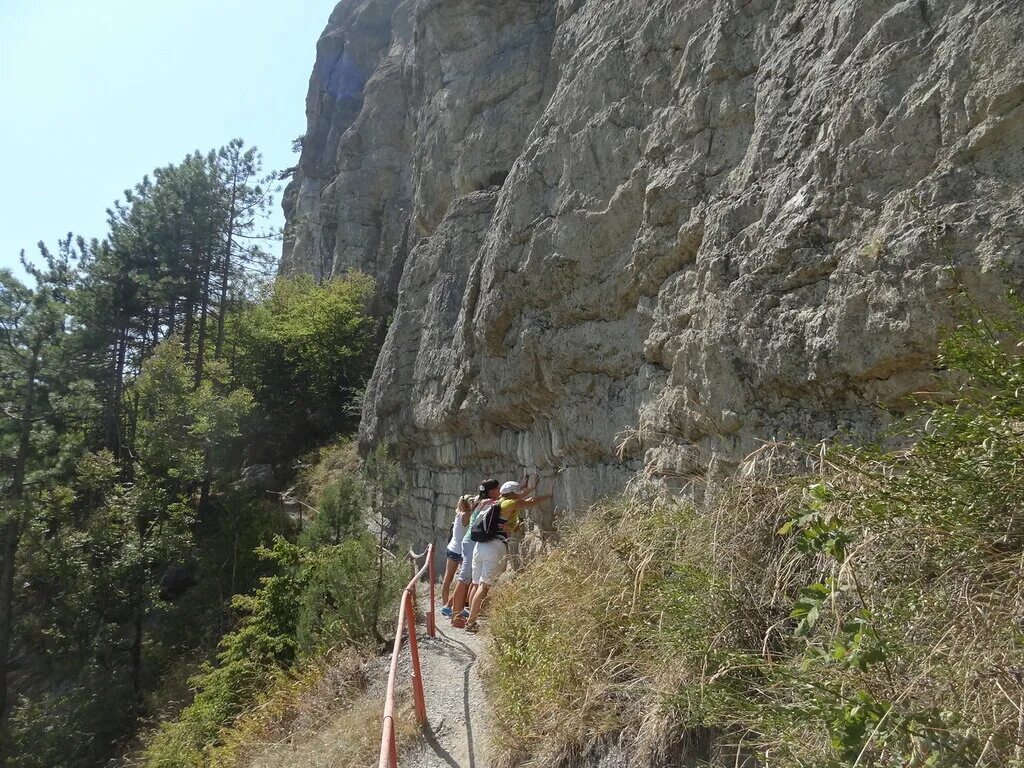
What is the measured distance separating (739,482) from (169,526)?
19.1 metres

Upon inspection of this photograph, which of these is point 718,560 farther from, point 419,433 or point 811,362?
point 419,433

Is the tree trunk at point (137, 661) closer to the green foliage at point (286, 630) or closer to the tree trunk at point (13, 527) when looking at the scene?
the tree trunk at point (13, 527)

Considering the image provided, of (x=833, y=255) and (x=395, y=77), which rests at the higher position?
(x=395, y=77)

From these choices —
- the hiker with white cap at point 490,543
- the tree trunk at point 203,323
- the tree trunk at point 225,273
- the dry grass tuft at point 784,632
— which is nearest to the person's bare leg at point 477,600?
the hiker with white cap at point 490,543

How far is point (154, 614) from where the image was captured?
18375mm

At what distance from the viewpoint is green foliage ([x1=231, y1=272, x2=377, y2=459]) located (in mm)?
24031

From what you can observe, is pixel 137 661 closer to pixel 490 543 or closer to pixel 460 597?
pixel 460 597

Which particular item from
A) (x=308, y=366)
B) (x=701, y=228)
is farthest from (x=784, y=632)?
(x=308, y=366)

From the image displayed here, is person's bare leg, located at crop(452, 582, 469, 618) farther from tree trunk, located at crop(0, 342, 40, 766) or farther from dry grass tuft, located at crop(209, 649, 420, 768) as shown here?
tree trunk, located at crop(0, 342, 40, 766)

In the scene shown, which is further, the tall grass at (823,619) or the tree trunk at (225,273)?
the tree trunk at (225,273)

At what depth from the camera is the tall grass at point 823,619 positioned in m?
2.20

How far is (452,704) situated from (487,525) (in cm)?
166

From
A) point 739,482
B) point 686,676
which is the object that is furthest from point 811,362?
point 686,676

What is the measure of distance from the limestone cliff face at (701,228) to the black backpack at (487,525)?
116cm
